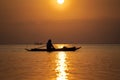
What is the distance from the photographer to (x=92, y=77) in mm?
30750

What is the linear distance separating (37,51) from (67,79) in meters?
54.9

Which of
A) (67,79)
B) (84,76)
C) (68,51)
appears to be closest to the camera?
(67,79)

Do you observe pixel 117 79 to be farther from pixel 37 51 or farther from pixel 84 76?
pixel 37 51

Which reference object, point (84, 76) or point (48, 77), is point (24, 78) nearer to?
point (48, 77)

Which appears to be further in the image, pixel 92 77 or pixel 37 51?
pixel 37 51

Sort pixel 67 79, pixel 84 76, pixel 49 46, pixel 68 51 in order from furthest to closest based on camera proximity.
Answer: pixel 68 51 → pixel 49 46 → pixel 84 76 → pixel 67 79

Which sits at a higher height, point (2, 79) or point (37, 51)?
point (37, 51)

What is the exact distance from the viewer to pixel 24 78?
99.0 feet

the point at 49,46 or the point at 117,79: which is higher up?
the point at 49,46

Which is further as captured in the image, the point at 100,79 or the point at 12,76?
the point at 12,76

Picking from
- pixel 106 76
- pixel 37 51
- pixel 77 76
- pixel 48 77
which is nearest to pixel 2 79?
pixel 48 77

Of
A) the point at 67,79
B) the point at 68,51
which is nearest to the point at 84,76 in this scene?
the point at 67,79

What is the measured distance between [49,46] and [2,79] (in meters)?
41.5

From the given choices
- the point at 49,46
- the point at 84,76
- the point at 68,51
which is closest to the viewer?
the point at 84,76
